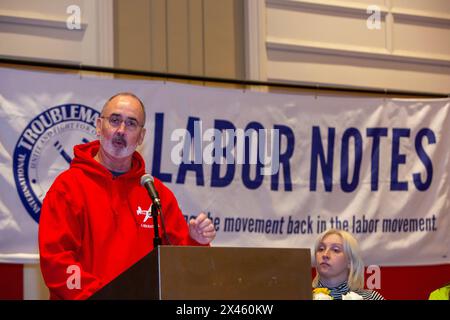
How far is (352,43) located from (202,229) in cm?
367

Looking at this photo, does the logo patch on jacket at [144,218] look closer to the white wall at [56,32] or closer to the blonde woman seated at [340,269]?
the blonde woman seated at [340,269]

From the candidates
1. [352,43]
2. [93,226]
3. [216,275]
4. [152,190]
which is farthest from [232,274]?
[352,43]

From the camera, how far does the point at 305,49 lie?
6.45 m

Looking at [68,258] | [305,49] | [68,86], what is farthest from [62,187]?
[305,49]

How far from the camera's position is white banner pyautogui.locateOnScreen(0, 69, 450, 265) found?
4.89 m

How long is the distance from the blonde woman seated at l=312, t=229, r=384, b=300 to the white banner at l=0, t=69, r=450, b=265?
2.97ft

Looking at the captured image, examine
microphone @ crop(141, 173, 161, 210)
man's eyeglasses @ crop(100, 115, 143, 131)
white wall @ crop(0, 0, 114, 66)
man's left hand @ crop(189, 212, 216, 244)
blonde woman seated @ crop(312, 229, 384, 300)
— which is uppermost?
white wall @ crop(0, 0, 114, 66)

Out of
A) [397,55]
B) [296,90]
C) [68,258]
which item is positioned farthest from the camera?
[397,55]

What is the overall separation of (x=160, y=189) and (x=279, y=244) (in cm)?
173

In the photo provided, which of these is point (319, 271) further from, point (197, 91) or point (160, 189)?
point (197, 91)

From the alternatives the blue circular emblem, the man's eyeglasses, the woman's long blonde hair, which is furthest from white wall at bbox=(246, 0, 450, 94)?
the man's eyeglasses

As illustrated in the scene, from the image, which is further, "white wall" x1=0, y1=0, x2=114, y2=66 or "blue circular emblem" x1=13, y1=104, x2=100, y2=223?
"white wall" x1=0, y1=0, x2=114, y2=66

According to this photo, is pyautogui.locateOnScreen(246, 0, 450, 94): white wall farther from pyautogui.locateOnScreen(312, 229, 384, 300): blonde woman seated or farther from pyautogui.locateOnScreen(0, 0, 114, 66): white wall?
pyautogui.locateOnScreen(312, 229, 384, 300): blonde woman seated
